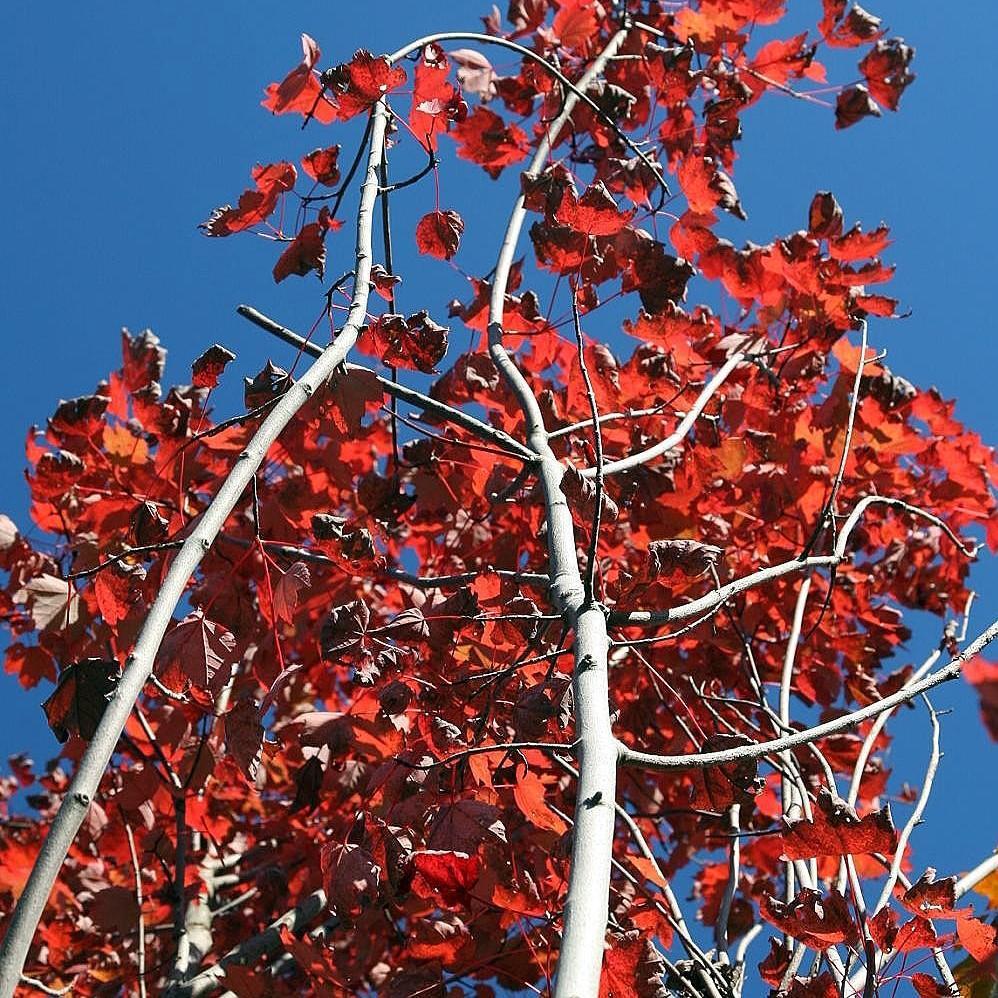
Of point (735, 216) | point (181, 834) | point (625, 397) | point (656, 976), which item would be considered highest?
point (735, 216)

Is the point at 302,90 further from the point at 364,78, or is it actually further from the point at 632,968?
the point at 632,968

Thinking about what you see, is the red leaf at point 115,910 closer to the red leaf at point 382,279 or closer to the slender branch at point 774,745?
the red leaf at point 382,279

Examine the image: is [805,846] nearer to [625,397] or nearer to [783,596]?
[625,397]

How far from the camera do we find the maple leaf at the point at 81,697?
1.25 m

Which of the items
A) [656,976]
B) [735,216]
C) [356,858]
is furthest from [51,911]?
[735,216]

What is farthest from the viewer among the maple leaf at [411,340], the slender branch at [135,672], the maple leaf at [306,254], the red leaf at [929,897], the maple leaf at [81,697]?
the maple leaf at [306,254]

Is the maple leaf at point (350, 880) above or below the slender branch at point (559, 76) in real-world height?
below

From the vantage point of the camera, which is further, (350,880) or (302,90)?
(302,90)

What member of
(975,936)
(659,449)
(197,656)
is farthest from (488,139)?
(975,936)

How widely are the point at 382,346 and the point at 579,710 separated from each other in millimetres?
1043

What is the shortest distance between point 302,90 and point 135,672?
1832mm

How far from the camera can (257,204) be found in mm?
2354

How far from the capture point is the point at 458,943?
207 centimetres

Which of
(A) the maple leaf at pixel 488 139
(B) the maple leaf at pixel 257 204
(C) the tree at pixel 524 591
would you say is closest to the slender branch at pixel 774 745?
(C) the tree at pixel 524 591
